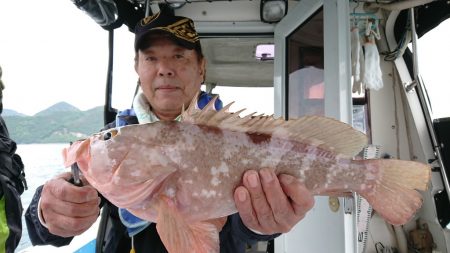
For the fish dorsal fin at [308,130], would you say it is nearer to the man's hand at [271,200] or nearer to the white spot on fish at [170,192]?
the man's hand at [271,200]

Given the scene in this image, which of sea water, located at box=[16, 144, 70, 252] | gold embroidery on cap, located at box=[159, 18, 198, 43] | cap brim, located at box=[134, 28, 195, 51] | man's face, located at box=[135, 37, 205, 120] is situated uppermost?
gold embroidery on cap, located at box=[159, 18, 198, 43]

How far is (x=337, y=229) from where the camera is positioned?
2639 millimetres

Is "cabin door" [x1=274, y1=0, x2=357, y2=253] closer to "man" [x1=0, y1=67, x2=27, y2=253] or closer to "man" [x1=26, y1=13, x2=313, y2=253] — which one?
"man" [x1=26, y1=13, x2=313, y2=253]

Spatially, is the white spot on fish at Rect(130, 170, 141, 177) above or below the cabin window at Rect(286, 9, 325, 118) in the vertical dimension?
below

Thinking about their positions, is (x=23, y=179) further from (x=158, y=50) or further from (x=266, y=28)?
(x=266, y=28)

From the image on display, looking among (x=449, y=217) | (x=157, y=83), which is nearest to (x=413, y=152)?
(x=449, y=217)

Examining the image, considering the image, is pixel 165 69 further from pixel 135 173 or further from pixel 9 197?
pixel 9 197

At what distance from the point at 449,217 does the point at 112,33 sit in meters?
5.04

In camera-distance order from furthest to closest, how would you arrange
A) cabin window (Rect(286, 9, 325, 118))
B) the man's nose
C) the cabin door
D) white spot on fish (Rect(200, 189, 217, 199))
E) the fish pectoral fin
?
cabin window (Rect(286, 9, 325, 118)), the cabin door, the man's nose, white spot on fish (Rect(200, 189, 217, 199)), the fish pectoral fin

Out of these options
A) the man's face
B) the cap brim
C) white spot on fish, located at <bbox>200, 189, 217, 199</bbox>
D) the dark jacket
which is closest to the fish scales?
white spot on fish, located at <bbox>200, 189, 217, 199</bbox>

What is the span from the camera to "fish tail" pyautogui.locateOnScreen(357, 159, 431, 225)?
139 cm

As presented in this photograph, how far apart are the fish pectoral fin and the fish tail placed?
710 millimetres

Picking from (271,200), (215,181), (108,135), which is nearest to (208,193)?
(215,181)

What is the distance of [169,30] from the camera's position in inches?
83.9
